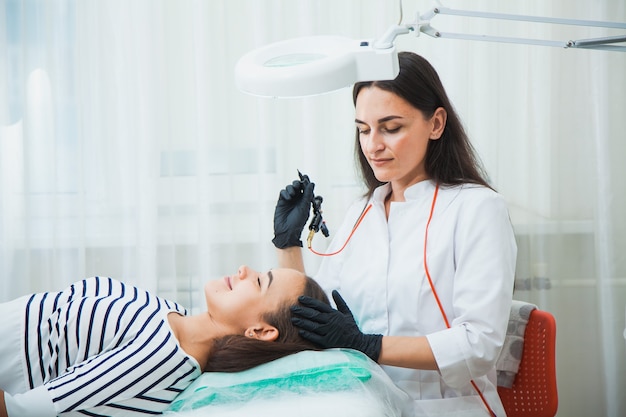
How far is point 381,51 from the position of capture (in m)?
1.22

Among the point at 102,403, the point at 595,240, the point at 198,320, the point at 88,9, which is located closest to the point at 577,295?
the point at 595,240

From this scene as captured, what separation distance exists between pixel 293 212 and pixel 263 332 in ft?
1.45

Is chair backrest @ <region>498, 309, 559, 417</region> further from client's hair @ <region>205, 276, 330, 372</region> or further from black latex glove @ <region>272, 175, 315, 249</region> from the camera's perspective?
black latex glove @ <region>272, 175, 315, 249</region>

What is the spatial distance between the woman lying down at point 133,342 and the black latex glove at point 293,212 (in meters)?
0.27

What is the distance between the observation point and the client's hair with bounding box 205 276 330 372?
4.77 ft

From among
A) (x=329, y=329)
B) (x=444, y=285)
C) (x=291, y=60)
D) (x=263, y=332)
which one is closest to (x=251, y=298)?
(x=263, y=332)

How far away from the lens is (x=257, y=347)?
57.3 inches

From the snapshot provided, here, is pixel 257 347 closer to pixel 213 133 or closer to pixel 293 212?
pixel 293 212

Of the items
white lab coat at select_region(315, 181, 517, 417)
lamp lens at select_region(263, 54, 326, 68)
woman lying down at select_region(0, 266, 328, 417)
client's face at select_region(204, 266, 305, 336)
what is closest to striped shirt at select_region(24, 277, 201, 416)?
woman lying down at select_region(0, 266, 328, 417)

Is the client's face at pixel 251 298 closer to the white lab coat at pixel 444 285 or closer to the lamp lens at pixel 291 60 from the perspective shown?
the white lab coat at pixel 444 285

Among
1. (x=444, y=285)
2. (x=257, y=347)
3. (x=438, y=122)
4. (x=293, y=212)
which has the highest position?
(x=438, y=122)

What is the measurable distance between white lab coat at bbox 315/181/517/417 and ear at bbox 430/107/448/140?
0.12 metres

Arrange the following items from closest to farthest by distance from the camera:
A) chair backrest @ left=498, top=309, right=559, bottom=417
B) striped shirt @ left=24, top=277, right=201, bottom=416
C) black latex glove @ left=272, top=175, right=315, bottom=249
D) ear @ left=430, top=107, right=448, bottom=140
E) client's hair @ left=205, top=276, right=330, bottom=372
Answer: striped shirt @ left=24, top=277, right=201, bottom=416 → client's hair @ left=205, top=276, right=330, bottom=372 → chair backrest @ left=498, top=309, right=559, bottom=417 → ear @ left=430, top=107, right=448, bottom=140 → black latex glove @ left=272, top=175, right=315, bottom=249

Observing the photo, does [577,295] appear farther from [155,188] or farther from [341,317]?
[155,188]
